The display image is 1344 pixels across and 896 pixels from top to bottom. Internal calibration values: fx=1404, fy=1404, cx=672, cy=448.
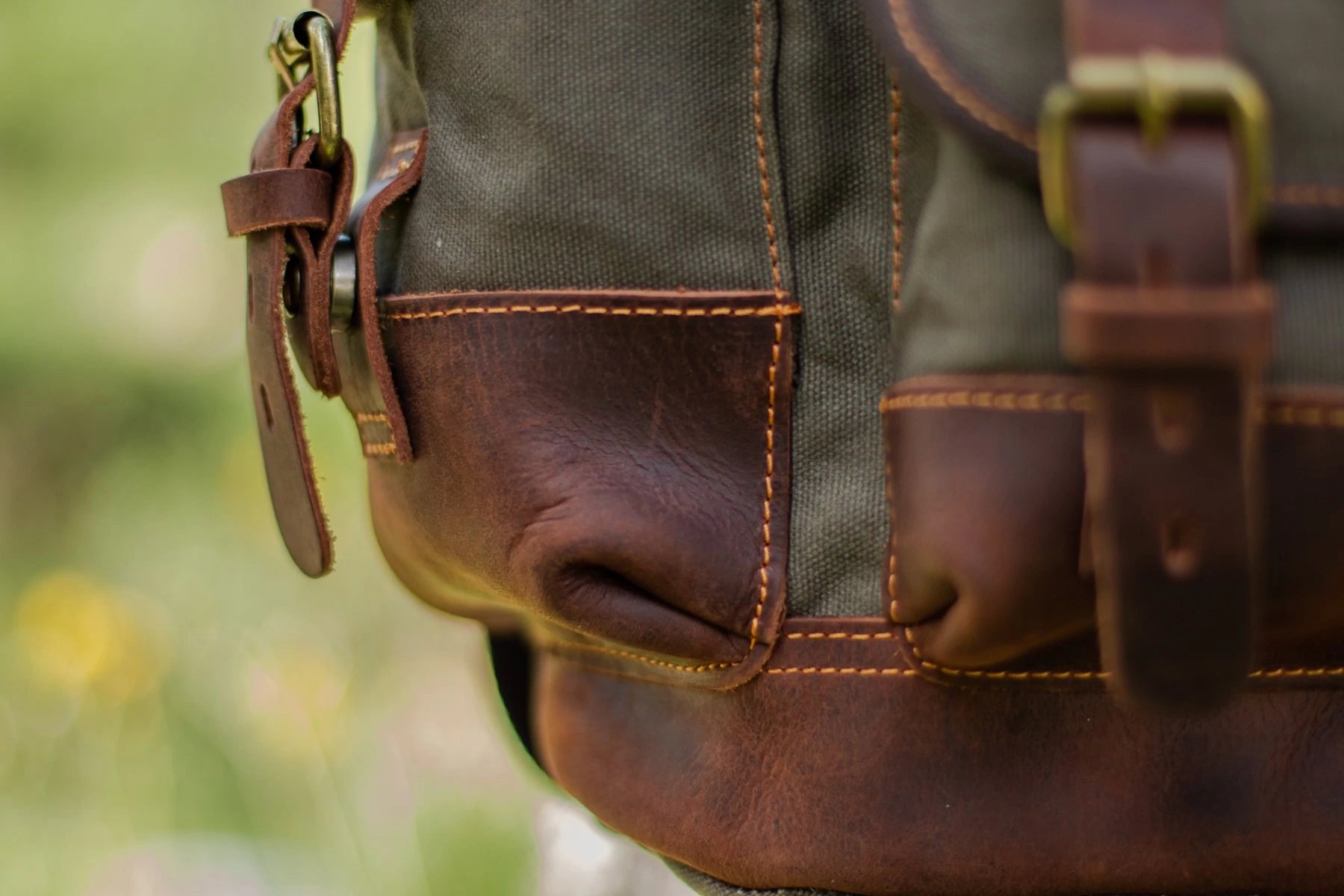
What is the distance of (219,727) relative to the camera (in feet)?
5.28

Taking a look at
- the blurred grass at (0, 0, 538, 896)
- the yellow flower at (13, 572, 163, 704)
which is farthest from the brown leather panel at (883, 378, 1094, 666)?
the yellow flower at (13, 572, 163, 704)

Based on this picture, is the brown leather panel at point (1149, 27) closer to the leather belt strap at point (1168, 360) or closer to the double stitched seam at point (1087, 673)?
the leather belt strap at point (1168, 360)

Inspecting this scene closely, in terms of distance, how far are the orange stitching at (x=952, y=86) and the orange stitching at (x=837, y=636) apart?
22 cm

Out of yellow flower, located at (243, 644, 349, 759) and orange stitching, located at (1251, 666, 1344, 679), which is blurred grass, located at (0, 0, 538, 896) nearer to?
yellow flower, located at (243, 644, 349, 759)

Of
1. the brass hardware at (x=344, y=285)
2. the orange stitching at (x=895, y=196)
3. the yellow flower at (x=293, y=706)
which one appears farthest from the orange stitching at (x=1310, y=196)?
the yellow flower at (x=293, y=706)

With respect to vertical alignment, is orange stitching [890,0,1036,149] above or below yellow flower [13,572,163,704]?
above

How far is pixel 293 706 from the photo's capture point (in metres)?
1.55

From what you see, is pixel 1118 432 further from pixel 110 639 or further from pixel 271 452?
pixel 110 639

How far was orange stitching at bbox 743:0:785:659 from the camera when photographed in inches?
Result: 23.3

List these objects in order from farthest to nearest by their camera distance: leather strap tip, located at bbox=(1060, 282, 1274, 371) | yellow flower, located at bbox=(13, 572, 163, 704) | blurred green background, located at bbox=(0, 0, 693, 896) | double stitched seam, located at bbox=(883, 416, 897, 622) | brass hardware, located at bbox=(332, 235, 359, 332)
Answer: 1. yellow flower, located at bbox=(13, 572, 163, 704)
2. blurred green background, located at bbox=(0, 0, 693, 896)
3. brass hardware, located at bbox=(332, 235, 359, 332)
4. double stitched seam, located at bbox=(883, 416, 897, 622)
5. leather strap tip, located at bbox=(1060, 282, 1274, 371)

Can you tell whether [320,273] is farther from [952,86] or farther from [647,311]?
[952,86]

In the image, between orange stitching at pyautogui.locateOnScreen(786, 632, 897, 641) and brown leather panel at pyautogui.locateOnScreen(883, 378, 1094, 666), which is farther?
orange stitching at pyautogui.locateOnScreen(786, 632, 897, 641)

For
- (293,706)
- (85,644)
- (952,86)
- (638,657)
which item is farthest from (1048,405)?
(85,644)

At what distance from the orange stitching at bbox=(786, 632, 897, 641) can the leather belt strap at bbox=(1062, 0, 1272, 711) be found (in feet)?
0.46
